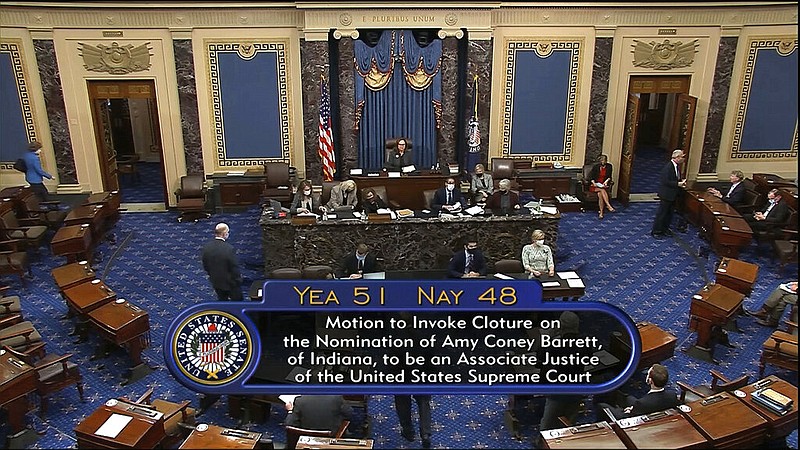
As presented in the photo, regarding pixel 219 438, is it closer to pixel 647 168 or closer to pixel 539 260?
pixel 539 260

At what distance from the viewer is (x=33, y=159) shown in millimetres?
12367

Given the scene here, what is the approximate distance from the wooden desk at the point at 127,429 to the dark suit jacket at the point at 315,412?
1256mm

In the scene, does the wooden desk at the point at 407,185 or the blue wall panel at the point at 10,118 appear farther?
the blue wall panel at the point at 10,118

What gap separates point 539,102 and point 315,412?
927cm

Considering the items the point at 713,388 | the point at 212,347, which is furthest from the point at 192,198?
the point at 212,347

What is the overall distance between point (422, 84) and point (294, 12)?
2747mm

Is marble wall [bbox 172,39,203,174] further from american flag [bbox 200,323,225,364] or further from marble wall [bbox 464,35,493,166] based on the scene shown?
american flag [bbox 200,323,225,364]

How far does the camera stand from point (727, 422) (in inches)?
254

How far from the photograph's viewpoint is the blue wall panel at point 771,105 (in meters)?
13.8

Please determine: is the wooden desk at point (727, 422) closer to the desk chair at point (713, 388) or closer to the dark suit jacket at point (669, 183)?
the desk chair at point (713, 388)

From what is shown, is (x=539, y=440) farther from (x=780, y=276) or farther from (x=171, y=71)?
(x=171, y=71)

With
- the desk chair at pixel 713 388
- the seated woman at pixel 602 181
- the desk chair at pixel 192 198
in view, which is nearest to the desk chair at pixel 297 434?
the desk chair at pixel 713 388

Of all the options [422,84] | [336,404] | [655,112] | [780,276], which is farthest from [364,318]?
[655,112]

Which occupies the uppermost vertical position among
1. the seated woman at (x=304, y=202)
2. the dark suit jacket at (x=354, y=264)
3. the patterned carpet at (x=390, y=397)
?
the seated woman at (x=304, y=202)
